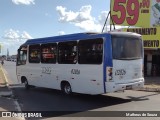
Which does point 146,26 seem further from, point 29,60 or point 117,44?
point 117,44

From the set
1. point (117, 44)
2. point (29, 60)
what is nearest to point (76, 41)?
point (117, 44)

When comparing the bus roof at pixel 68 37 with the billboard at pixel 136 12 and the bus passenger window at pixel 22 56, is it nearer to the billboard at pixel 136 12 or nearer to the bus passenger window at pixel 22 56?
the bus passenger window at pixel 22 56

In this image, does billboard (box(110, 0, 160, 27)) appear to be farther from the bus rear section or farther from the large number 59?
the bus rear section

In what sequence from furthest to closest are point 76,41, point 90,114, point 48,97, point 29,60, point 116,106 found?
point 29,60 < point 48,97 < point 76,41 < point 116,106 < point 90,114

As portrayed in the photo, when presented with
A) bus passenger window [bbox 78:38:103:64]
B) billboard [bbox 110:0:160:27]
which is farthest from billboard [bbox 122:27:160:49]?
bus passenger window [bbox 78:38:103:64]

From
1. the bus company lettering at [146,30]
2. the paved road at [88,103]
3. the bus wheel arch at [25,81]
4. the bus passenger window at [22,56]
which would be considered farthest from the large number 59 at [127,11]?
the paved road at [88,103]

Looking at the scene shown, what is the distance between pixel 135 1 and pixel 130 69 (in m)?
18.0

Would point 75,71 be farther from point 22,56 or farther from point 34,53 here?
point 22,56

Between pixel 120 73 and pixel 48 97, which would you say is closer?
pixel 120 73

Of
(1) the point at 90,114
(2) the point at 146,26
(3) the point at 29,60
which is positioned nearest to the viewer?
(1) the point at 90,114

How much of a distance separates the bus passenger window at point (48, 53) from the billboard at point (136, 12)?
48.1 ft

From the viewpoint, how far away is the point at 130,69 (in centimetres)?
1412

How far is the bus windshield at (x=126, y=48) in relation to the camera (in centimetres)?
1362

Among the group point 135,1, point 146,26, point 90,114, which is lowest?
point 90,114
